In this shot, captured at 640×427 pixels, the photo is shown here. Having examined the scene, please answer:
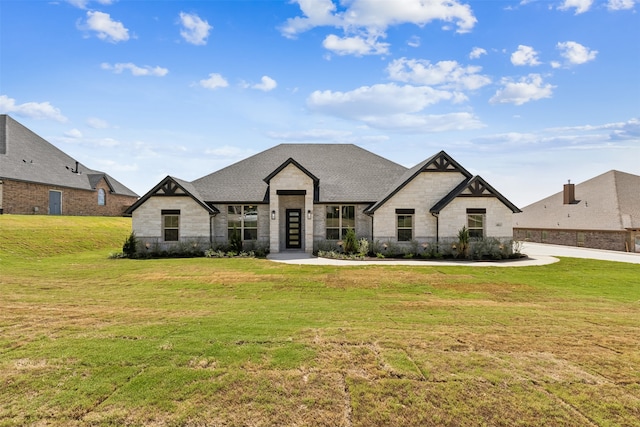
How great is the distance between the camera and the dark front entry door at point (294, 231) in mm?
24094

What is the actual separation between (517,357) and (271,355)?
4.15m

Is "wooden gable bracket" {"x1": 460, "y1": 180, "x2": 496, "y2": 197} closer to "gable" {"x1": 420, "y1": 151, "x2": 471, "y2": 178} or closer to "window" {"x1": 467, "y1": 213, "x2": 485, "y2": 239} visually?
"gable" {"x1": 420, "y1": 151, "x2": 471, "y2": 178}

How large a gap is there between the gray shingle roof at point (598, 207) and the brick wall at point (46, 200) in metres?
42.5

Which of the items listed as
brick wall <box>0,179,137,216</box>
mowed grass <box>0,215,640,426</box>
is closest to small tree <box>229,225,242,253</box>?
A: mowed grass <box>0,215,640,426</box>

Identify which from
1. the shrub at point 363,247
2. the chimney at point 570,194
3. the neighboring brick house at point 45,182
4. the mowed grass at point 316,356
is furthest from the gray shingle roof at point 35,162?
the chimney at point 570,194

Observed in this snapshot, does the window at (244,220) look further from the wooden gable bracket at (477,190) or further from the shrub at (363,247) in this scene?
the wooden gable bracket at (477,190)

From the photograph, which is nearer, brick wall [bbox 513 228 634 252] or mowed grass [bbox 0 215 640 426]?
mowed grass [bbox 0 215 640 426]

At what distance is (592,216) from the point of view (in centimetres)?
3092

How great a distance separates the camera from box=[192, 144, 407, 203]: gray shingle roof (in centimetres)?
2350

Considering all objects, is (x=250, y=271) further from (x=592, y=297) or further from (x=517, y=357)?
(x=592, y=297)

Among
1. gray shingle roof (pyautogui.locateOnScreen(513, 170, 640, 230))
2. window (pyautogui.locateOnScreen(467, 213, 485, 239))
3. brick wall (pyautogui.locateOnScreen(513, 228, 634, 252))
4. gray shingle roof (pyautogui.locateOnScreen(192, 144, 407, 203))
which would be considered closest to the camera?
window (pyautogui.locateOnScreen(467, 213, 485, 239))

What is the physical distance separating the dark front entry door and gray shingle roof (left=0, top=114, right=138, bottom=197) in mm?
25418

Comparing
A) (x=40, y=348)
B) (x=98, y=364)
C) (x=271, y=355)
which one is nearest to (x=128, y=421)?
(x=98, y=364)

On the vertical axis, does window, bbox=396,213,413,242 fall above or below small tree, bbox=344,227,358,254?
above
